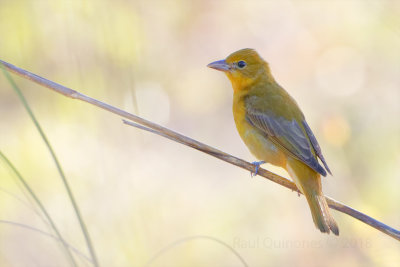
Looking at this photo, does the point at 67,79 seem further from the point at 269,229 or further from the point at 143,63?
the point at 269,229

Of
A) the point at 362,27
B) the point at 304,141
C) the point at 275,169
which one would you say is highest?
the point at 362,27

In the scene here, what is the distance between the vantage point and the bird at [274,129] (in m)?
3.82

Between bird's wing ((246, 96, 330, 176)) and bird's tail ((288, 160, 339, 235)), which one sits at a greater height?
bird's wing ((246, 96, 330, 176))

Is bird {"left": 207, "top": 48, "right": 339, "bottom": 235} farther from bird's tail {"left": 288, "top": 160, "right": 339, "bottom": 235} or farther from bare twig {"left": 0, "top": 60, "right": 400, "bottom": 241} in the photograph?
bare twig {"left": 0, "top": 60, "right": 400, "bottom": 241}

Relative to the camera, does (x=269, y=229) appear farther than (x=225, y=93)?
No

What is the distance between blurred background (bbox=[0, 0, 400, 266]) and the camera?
470 centimetres

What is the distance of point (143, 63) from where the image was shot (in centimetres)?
626

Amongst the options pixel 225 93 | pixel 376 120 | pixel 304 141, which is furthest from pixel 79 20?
pixel 376 120

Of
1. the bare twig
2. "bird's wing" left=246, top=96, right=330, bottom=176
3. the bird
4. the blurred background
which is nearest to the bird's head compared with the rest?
the bird

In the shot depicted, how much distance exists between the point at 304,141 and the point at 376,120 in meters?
1.22

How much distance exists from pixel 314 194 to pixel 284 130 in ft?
2.38

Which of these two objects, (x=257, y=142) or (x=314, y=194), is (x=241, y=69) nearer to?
(x=257, y=142)

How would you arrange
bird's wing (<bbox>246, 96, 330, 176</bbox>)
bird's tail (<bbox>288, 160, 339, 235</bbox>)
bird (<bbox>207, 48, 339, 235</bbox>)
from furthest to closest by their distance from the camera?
bird's wing (<bbox>246, 96, 330, 176</bbox>) → bird (<bbox>207, 48, 339, 235</bbox>) → bird's tail (<bbox>288, 160, 339, 235</bbox>)

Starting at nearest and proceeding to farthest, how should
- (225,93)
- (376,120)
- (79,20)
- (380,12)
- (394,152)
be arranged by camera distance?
(380,12) → (394,152) → (376,120) → (79,20) → (225,93)
